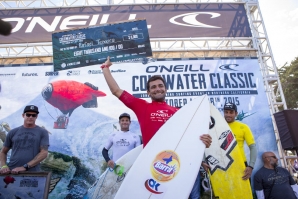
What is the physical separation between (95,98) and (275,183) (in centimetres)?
362

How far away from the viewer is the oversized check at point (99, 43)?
11.9 feet

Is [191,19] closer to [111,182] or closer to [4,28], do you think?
[111,182]

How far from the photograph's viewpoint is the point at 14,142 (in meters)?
2.49

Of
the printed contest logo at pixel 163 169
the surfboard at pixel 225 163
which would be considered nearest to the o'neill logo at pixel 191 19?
the surfboard at pixel 225 163

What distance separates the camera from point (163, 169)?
5.86 ft

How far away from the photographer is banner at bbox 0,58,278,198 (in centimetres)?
427

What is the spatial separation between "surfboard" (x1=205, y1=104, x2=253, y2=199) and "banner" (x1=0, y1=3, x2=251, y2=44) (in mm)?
3308

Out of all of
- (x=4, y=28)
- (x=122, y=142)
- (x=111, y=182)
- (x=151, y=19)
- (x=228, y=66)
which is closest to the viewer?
(x=4, y=28)

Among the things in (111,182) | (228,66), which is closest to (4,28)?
(111,182)

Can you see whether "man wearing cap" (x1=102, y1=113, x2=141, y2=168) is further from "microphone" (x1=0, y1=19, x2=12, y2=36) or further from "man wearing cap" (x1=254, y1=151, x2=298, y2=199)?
"microphone" (x1=0, y1=19, x2=12, y2=36)

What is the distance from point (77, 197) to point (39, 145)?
203 centimetres

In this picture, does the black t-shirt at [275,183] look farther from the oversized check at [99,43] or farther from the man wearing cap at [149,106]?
the oversized check at [99,43]

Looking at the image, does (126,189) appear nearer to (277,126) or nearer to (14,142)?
(14,142)

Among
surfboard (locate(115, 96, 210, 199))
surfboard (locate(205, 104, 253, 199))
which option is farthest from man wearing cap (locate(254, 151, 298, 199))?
surfboard (locate(115, 96, 210, 199))
